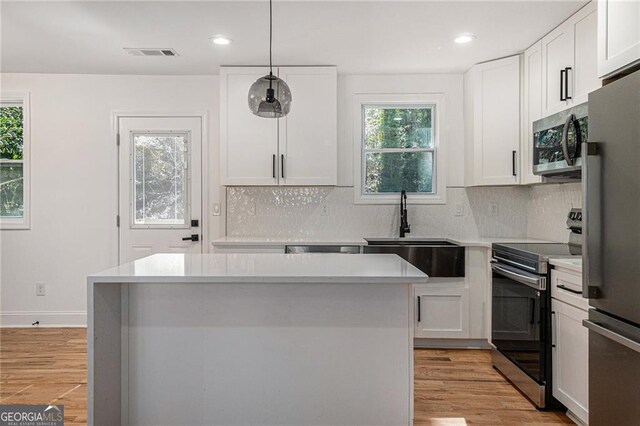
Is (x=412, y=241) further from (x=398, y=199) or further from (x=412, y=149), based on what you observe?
(x=412, y=149)

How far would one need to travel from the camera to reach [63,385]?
2773 mm

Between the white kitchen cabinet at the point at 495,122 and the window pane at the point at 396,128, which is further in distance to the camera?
the window pane at the point at 396,128

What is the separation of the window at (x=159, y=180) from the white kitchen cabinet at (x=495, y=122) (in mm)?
2770

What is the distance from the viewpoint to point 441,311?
356 centimetres

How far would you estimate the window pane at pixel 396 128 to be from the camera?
415 cm

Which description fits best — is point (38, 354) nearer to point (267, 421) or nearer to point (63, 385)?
point (63, 385)

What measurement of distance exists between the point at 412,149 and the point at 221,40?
6.69 ft

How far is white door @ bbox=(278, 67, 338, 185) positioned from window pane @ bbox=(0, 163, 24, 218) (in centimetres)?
270

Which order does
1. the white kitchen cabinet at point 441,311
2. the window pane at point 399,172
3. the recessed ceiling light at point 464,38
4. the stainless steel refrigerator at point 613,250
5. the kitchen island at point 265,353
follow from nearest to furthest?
the stainless steel refrigerator at point 613,250, the kitchen island at point 265,353, the recessed ceiling light at point 464,38, the white kitchen cabinet at point 441,311, the window pane at point 399,172

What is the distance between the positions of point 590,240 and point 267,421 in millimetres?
1684

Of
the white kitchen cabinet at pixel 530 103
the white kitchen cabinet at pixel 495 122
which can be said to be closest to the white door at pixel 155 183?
the white kitchen cabinet at pixel 495 122

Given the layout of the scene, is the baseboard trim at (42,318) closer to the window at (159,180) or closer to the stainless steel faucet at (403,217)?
the window at (159,180)

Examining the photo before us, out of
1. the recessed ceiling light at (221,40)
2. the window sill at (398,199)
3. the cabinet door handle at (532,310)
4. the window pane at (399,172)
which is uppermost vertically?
the recessed ceiling light at (221,40)

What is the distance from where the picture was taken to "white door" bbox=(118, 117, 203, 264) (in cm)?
416
